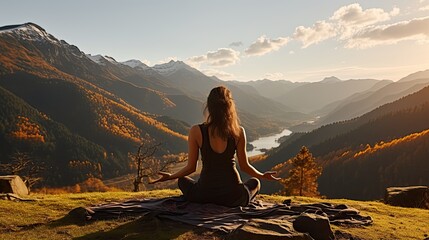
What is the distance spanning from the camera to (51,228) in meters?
8.87

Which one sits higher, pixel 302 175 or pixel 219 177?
pixel 219 177

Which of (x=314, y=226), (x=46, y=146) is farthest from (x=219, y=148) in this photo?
(x=46, y=146)

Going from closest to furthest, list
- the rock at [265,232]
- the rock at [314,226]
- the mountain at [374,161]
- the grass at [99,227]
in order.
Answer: the rock at [265,232], the rock at [314,226], the grass at [99,227], the mountain at [374,161]

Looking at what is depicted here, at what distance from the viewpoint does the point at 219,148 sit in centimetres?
913

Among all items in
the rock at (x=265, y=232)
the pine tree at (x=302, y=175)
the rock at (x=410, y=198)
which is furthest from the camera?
the pine tree at (x=302, y=175)

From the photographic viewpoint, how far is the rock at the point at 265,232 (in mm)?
7031

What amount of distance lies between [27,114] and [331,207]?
216929 millimetres

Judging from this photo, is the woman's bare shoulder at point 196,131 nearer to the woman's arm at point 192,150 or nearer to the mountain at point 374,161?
the woman's arm at point 192,150

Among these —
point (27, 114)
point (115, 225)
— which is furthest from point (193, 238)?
point (27, 114)

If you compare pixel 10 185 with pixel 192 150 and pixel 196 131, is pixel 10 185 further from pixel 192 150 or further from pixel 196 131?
pixel 196 131

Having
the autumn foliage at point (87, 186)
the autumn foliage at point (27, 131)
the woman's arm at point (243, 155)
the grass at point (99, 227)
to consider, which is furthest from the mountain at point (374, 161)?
the autumn foliage at point (27, 131)

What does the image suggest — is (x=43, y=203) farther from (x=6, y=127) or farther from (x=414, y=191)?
(x=6, y=127)

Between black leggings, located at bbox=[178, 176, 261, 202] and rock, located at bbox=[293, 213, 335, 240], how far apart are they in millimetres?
2224

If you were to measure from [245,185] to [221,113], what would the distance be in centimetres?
260
